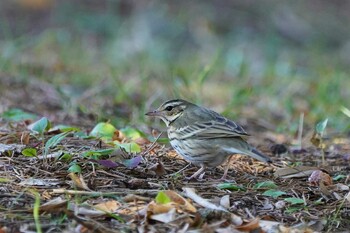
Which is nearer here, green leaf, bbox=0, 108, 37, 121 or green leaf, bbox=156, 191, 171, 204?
green leaf, bbox=156, 191, 171, 204

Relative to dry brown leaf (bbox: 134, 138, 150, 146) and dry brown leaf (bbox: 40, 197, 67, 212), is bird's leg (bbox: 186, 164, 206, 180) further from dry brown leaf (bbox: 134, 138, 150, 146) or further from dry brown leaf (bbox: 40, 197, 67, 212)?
dry brown leaf (bbox: 40, 197, 67, 212)

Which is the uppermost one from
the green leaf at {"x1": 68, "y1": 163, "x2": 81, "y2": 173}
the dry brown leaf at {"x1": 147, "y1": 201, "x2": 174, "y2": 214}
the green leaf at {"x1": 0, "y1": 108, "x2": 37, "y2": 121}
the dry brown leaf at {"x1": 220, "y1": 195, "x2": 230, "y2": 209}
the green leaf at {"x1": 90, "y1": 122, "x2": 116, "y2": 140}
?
the dry brown leaf at {"x1": 147, "y1": 201, "x2": 174, "y2": 214}

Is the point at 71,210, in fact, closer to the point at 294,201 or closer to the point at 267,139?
the point at 294,201

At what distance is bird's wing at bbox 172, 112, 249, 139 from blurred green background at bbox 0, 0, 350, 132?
156 centimetres

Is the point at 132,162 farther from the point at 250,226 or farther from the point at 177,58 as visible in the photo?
the point at 177,58

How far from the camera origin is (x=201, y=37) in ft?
43.9

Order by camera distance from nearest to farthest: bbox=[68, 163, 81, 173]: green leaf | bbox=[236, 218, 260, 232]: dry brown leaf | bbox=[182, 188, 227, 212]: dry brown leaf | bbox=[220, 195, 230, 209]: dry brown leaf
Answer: bbox=[236, 218, 260, 232]: dry brown leaf → bbox=[182, 188, 227, 212]: dry brown leaf → bbox=[220, 195, 230, 209]: dry brown leaf → bbox=[68, 163, 81, 173]: green leaf

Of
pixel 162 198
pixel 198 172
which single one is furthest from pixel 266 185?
pixel 162 198

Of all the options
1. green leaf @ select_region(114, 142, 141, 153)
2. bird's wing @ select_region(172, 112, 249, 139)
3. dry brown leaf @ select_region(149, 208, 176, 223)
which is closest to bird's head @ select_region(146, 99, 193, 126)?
bird's wing @ select_region(172, 112, 249, 139)

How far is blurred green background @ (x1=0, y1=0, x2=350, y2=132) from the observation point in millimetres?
8297

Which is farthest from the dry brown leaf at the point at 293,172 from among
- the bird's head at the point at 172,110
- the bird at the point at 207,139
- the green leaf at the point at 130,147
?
the green leaf at the point at 130,147

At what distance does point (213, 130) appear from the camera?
5328 millimetres

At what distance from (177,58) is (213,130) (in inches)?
257

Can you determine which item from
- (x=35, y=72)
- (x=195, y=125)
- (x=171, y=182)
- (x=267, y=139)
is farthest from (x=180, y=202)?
(x=35, y=72)
